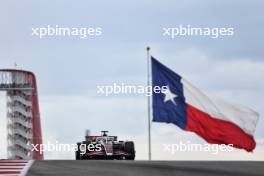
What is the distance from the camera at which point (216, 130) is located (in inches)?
920

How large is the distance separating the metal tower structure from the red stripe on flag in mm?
107436

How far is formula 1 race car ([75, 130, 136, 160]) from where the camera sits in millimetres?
34062

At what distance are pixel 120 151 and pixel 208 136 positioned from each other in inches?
462

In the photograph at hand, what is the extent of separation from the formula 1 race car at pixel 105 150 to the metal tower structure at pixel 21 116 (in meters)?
96.1

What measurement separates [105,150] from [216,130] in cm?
1207

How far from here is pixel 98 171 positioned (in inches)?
760

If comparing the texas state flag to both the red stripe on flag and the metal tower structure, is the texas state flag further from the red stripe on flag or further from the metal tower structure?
the metal tower structure

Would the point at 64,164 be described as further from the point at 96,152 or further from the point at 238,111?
the point at 96,152

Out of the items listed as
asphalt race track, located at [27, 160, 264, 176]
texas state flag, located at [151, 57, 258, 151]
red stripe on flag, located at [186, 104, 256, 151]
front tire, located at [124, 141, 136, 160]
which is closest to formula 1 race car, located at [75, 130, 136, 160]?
front tire, located at [124, 141, 136, 160]

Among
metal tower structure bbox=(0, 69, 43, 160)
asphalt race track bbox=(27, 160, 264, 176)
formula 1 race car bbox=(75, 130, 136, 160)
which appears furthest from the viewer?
metal tower structure bbox=(0, 69, 43, 160)

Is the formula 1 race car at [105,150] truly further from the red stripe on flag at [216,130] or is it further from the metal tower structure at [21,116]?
the metal tower structure at [21,116]

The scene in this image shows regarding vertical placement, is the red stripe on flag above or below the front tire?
above

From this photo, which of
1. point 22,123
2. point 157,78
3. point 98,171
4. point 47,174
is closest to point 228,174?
point 98,171

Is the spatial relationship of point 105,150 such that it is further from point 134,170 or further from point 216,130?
point 134,170
